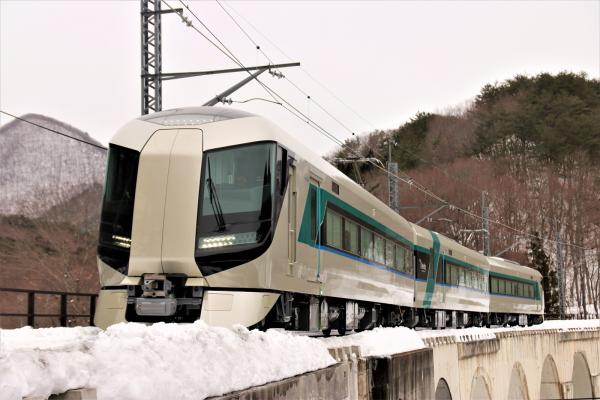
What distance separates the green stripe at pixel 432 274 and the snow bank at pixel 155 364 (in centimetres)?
1592

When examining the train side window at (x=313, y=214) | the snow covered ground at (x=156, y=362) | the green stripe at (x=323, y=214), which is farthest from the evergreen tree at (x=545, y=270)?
the snow covered ground at (x=156, y=362)

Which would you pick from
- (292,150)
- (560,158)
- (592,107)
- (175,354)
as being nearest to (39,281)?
(292,150)

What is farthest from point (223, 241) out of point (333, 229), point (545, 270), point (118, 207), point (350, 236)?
point (545, 270)

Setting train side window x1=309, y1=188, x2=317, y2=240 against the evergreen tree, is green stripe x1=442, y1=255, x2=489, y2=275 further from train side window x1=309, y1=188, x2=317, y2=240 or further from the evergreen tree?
the evergreen tree

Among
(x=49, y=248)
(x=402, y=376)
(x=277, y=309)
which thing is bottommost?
(x=402, y=376)

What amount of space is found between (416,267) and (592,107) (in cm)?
7579

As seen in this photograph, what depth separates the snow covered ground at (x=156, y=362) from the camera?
4.81 metres

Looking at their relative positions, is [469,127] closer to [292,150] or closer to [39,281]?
[39,281]

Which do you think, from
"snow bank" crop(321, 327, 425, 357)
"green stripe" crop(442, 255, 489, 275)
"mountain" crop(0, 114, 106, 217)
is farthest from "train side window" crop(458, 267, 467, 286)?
"mountain" crop(0, 114, 106, 217)

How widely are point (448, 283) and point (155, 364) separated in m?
22.6

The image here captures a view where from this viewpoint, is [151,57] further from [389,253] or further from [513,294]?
[513,294]

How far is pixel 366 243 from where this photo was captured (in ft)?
55.3

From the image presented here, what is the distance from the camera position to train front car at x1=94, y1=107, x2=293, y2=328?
10805 millimetres

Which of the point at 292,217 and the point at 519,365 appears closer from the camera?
the point at 292,217
